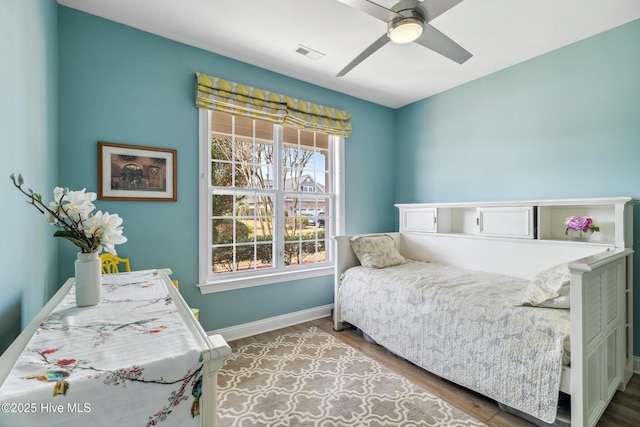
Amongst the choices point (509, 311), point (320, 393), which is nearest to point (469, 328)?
point (509, 311)

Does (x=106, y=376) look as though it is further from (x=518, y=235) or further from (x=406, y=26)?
(x=518, y=235)

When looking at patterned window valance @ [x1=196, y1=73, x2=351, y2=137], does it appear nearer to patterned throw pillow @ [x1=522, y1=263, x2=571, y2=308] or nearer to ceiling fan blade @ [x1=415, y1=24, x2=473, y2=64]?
ceiling fan blade @ [x1=415, y1=24, x2=473, y2=64]

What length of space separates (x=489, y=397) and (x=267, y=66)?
3293mm

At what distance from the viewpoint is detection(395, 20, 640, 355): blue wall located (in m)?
2.29

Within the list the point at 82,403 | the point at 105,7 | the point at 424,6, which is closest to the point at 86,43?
the point at 105,7

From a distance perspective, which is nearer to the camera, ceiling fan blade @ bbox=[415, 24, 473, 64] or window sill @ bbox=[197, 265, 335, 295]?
ceiling fan blade @ bbox=[415, 24, 473, 64]

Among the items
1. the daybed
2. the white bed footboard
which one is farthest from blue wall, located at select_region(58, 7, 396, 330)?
the white bed footboard

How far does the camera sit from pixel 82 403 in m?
0.61

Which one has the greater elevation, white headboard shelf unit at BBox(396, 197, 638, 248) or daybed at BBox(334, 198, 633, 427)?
white headboard shelf unit at BBox(396, 197, 638, 248)

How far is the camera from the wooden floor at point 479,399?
67.9 inches

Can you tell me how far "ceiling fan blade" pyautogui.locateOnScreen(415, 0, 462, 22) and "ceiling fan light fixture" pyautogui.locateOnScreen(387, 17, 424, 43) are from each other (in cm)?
4

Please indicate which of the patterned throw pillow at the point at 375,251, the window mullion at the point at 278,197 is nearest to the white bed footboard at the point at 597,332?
the patterned throw pillow at the point at 375,251

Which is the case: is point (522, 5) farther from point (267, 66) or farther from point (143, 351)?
point (143, 351)

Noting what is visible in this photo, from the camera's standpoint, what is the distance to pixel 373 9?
1.65 meters
